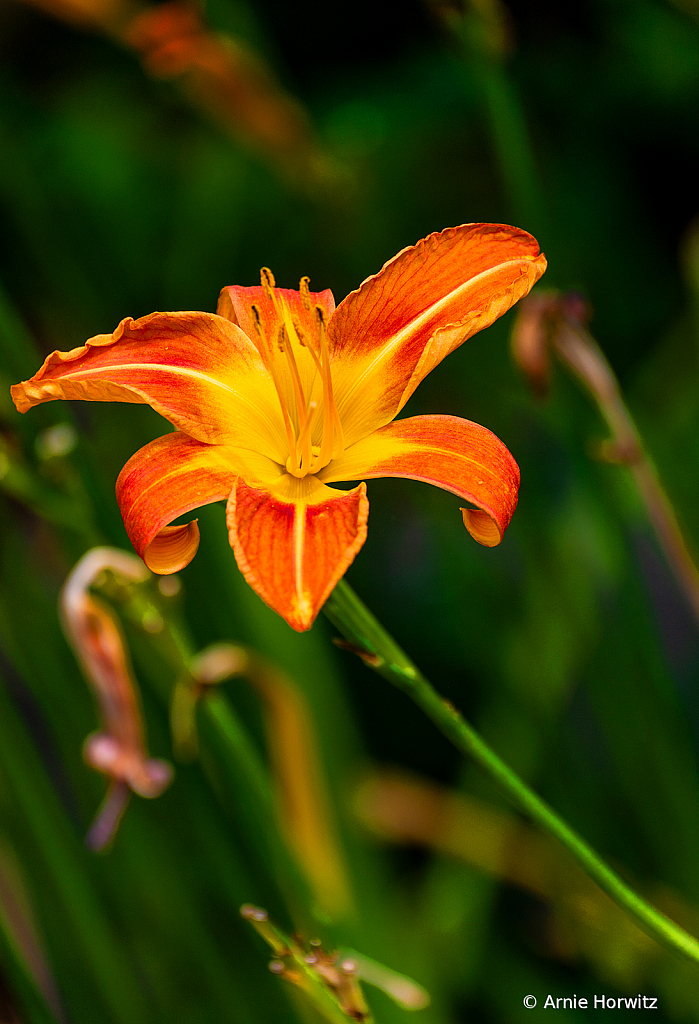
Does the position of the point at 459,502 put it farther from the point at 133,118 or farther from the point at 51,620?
the point at 133,118

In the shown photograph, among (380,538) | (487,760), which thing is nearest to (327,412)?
(487,760)

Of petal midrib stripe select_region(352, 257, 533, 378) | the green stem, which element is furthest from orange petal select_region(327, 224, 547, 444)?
the green stem

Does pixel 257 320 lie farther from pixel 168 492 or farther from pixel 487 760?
pixel 487 760

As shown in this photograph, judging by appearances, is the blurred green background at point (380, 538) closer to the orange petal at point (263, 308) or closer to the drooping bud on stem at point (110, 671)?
the drooping bud on stem at point (110, 671)

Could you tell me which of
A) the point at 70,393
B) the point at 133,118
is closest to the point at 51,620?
the point at 70,393

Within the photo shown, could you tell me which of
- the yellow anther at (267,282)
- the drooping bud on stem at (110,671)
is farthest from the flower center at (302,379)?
the drooping bud on stem at (110,671)
